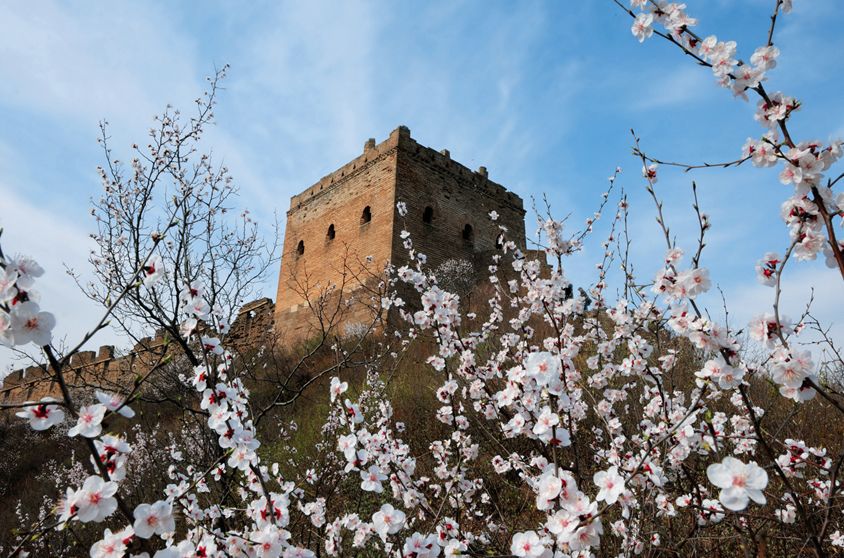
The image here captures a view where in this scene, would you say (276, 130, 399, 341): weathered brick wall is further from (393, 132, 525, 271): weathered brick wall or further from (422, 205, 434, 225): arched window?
(422, 205, 434, 225): arched window

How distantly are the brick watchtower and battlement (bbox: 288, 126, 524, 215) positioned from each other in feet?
0.12

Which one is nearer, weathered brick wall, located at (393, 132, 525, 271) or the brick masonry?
the brick masonry

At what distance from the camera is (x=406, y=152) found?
16578 mm

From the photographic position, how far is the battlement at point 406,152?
1666cm

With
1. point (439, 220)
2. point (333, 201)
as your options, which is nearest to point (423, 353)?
point (439, 220)

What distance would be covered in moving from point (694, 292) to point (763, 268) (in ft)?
0.80

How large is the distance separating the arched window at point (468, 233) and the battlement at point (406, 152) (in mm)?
1492

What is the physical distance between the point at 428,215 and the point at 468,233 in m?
2.03

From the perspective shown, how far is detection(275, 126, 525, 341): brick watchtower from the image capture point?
52.6 ft

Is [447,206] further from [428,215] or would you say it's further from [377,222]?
[377,222]

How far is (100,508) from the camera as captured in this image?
1.26 metres

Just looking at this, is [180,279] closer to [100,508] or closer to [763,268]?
[100,508]

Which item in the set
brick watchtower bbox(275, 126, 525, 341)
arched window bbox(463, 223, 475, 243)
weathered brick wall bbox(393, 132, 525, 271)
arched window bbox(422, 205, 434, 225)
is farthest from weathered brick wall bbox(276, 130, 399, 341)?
arched window bbox(463, 223, 475, 243)

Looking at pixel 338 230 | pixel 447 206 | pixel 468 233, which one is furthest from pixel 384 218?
pixel 468 233
